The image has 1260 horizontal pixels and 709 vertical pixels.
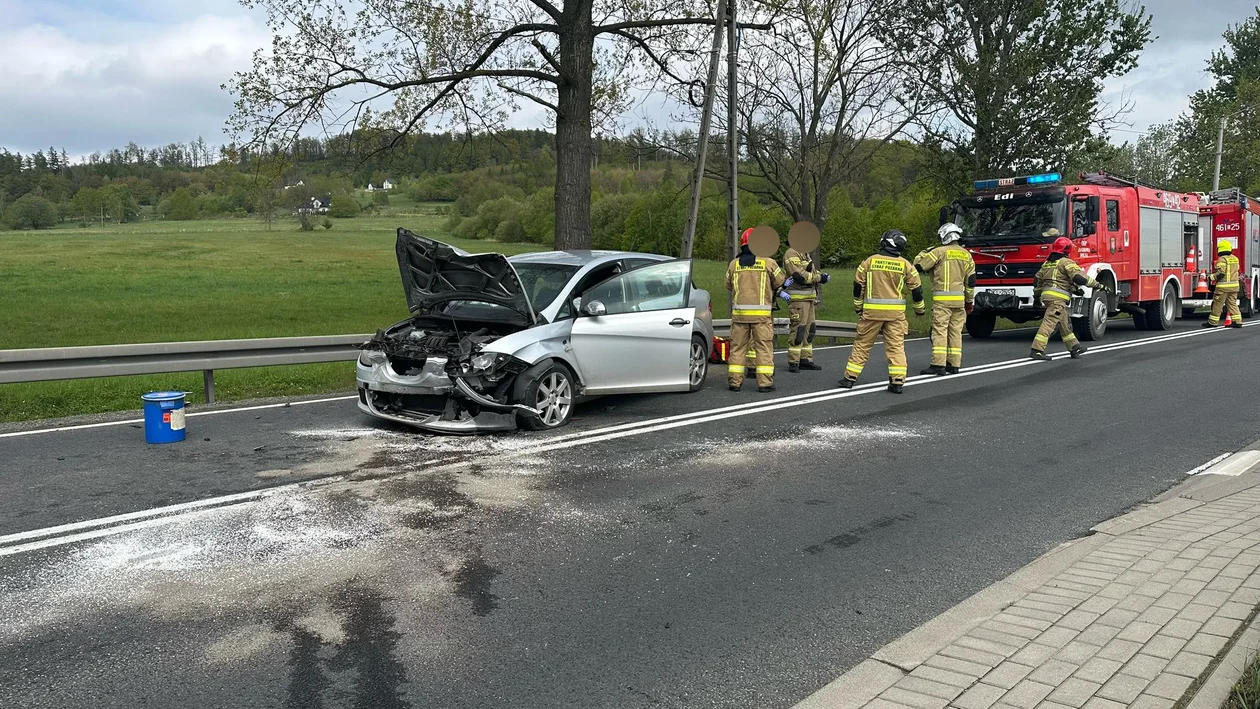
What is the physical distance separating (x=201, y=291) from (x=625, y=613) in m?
39.0

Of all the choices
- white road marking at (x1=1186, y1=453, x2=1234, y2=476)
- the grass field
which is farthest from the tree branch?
white road marking at (x1=1186, y1=453, x2=1234, y2=476)

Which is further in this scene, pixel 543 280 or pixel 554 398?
pixel 543 280

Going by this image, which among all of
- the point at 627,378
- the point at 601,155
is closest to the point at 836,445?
the point at 627,378

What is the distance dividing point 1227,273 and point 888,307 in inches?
517

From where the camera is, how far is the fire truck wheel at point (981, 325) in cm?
1811

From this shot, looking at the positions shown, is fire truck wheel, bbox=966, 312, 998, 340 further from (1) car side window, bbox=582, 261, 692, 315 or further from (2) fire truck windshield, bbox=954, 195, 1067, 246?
(1) car side window, bbox=582, 261, 692, 315

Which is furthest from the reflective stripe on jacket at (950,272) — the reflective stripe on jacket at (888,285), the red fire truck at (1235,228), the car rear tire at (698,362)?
the red fire truck at (1235,228)

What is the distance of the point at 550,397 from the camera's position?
838 centimetres

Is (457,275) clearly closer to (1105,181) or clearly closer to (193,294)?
(1105,181)

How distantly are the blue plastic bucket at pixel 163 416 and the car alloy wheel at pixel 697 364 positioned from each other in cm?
513

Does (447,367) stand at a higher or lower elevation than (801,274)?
lower

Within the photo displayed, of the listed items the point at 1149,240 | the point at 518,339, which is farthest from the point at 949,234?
the point at 1149,240

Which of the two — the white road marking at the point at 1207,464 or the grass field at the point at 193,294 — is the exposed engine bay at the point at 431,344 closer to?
the grass field at the point at 193,294

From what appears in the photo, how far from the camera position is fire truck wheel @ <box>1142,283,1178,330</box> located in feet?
63.5
